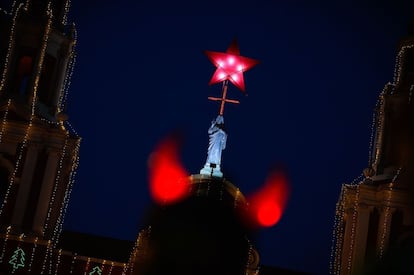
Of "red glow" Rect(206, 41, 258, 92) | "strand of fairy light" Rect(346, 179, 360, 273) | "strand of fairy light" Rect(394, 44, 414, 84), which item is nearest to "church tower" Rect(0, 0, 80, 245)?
"red glow" Rect(206, 41, 258, 92)

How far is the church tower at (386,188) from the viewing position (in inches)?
842

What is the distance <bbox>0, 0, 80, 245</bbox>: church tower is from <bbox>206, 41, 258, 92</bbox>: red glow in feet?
19.6

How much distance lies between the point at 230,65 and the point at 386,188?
702cm

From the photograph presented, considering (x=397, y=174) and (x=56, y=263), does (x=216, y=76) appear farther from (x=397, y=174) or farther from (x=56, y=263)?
(x=56, y=263)

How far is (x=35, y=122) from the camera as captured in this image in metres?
22.3

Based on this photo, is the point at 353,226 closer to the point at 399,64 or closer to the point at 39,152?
the point at 399,64

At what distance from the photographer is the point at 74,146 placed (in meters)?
23.5

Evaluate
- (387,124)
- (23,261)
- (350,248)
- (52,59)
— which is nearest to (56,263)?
(23,261)

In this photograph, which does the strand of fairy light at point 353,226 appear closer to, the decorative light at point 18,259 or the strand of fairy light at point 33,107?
the decorative light at point 18,259

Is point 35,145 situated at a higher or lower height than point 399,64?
lower

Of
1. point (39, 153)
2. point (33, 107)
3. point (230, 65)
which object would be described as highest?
point (230, 65)

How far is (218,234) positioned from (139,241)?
1.60ft

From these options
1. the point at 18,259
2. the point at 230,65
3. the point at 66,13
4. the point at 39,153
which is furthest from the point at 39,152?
the point at 230,65

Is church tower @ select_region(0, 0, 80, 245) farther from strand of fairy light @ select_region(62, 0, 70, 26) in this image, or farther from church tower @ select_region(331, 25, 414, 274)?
church tower @ select_region(331, 25, 414, 274)
